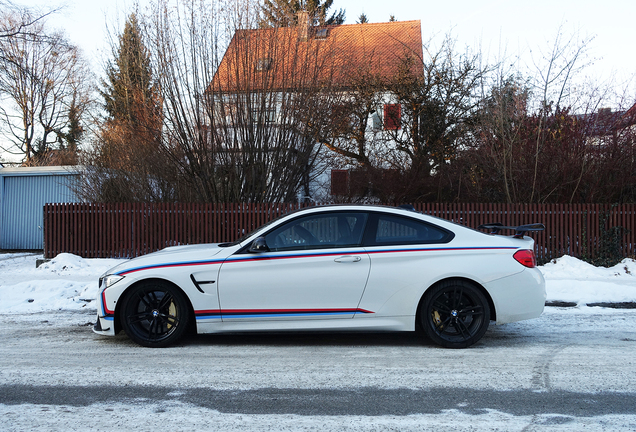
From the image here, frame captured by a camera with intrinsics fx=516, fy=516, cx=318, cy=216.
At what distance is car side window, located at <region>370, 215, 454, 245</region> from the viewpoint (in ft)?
18.7

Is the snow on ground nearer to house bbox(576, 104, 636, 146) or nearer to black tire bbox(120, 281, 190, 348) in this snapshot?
black tire bbox(120, 281, 190, 348)

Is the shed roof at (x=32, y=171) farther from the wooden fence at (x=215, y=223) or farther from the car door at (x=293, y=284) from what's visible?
the car door at (x=293, y=284)

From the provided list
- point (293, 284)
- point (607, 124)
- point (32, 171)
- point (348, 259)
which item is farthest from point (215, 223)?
point (607, 124)

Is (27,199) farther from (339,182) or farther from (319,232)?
(319,232)

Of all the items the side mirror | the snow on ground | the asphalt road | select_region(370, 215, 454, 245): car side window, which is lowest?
the asphalt road

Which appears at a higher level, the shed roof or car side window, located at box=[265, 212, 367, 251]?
the shed roof

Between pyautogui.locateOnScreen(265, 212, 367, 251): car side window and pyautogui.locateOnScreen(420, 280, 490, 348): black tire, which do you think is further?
pyautogui.locateOnScreen(265, 212, 367, 251): car side window

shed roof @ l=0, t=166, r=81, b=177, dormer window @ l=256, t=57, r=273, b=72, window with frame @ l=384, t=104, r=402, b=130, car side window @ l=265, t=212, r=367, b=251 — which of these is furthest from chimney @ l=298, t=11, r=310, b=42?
shed roof @ l=0, t=166, r=81, b=177

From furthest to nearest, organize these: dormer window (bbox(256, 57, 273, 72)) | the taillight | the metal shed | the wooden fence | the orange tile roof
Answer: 1. the metal shed
2. dormer window (bbox(256, 57, 273, 72))
3. the orange tile roof
4. the wooden fence
5. the taillight

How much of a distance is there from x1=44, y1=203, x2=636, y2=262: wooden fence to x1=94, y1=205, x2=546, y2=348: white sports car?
25.3 feet

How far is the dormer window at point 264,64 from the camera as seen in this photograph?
13.4 metres

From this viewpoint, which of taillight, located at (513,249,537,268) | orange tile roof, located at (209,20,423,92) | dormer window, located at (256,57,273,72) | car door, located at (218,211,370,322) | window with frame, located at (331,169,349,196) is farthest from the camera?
window with frame, located at (331,169,349,196)

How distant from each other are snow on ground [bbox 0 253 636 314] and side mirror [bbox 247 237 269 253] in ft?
13.6

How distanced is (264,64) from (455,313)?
9762 millimetres
